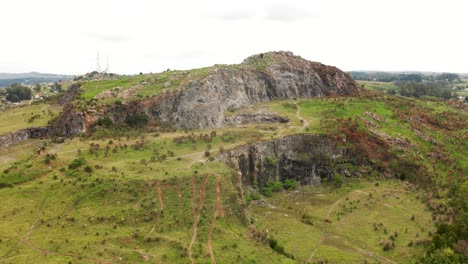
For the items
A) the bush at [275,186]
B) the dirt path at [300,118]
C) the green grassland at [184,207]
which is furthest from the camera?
the dirt path at [300,118]

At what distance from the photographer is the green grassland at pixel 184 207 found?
30.5m

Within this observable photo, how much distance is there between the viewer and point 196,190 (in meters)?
38.6

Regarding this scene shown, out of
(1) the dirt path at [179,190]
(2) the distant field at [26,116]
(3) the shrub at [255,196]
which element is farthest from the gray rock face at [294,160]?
(2) the distant field at [26,116]

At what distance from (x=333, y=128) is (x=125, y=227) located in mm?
38520

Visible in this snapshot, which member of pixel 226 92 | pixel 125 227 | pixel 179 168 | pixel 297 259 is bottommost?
pixel 297 259

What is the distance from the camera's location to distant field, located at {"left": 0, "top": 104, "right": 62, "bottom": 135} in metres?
55.4

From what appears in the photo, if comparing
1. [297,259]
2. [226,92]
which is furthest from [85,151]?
[226,92]

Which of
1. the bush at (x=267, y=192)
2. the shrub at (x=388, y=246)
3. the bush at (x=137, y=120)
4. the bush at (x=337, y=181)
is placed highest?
the bush at (x=137, y=120)

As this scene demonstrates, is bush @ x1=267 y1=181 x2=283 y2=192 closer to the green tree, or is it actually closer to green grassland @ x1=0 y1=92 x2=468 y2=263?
green grassland @ x1=0 y1=92 x2=468 y2=263

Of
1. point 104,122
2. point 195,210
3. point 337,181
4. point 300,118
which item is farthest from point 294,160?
point 104,122

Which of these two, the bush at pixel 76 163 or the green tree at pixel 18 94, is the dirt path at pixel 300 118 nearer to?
the bush at pixel 76 163

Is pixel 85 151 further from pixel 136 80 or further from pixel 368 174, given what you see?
pixel 368 174

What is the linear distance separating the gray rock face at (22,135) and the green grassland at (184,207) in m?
1.44

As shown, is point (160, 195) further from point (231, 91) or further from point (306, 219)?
point (231, 91)
